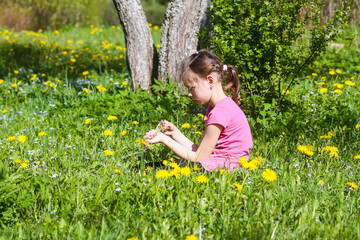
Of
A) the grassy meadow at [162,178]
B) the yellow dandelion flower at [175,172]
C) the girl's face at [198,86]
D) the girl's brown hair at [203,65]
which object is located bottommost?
the grassy meadow at [162,178]

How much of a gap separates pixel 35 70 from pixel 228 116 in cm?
471

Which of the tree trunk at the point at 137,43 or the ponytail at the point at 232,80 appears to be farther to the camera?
the tree trunk at the point at 137,43

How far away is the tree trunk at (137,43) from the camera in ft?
14.7

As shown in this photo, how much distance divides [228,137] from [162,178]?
2.29 feet

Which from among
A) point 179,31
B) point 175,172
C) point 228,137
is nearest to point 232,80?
point 228,137

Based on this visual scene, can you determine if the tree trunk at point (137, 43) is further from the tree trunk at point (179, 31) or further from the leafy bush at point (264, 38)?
the leafy bush at point (264, 38)

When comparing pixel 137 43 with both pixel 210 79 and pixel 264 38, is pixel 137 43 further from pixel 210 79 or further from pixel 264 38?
pixel 210 79

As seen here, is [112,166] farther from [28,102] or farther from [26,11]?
[26,11]

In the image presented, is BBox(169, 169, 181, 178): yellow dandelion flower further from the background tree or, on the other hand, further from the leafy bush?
the background tree

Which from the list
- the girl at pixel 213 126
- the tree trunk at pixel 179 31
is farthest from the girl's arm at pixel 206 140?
the tree trunk at pixel 179 31

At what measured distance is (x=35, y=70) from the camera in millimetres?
6609

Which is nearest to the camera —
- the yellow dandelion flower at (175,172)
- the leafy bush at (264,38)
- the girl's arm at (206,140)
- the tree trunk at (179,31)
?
the yellow dandelion flower at (175,172)

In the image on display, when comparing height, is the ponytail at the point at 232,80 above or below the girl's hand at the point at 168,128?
above

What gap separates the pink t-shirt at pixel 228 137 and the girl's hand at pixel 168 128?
304mm
